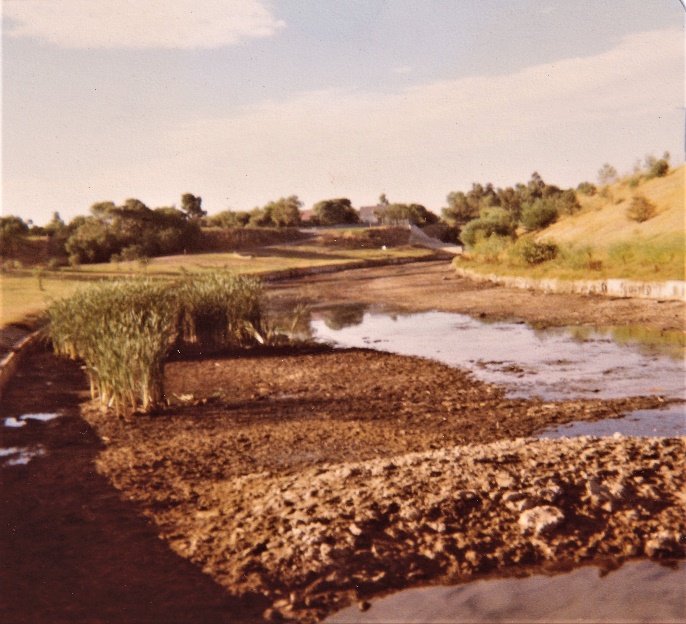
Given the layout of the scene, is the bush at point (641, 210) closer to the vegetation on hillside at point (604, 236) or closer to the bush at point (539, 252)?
the vegetation on hillside at point (604, 236)

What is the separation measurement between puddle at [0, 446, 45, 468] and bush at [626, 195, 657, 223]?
134ft

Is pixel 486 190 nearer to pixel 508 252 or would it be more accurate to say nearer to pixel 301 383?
pixel 508 252

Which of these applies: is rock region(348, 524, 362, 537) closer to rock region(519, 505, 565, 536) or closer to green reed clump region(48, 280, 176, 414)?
rock region(519, 505, 565, 536)

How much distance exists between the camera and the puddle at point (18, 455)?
297 inches

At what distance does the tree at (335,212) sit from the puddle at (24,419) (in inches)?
3012

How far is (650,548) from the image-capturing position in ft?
15.8

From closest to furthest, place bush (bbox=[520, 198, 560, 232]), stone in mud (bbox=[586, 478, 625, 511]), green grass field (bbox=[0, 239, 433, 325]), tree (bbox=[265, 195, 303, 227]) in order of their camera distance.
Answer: stone in mud (bbox=[586, 478, 625, 511]), green grass field (bbox=[0, 239, 433, 325]), bush (bbox=[520, 198, 560, 232]), tree (bbox=[265, 195, 303, 227])

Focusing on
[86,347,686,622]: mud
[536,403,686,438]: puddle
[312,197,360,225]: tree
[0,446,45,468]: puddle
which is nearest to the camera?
[86,347,686,622]: mud

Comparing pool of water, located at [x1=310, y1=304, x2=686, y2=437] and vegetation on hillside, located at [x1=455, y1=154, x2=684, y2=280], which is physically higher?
vegetation on hillside, located at [x1=455, y1=154, x2=684, y2=280]

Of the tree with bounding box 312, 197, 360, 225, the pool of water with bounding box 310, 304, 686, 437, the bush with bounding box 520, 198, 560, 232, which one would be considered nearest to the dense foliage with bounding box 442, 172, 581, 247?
the bush with bounding box 520, 198, 560, 232

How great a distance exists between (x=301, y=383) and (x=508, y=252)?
2619 centimetres

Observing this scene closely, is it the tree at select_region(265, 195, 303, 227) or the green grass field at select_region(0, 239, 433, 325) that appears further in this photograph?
the tree at select_region(265, 195, 303, 227)

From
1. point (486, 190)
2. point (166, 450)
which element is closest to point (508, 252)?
point (166, 450)

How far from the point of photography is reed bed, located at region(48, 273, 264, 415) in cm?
902
